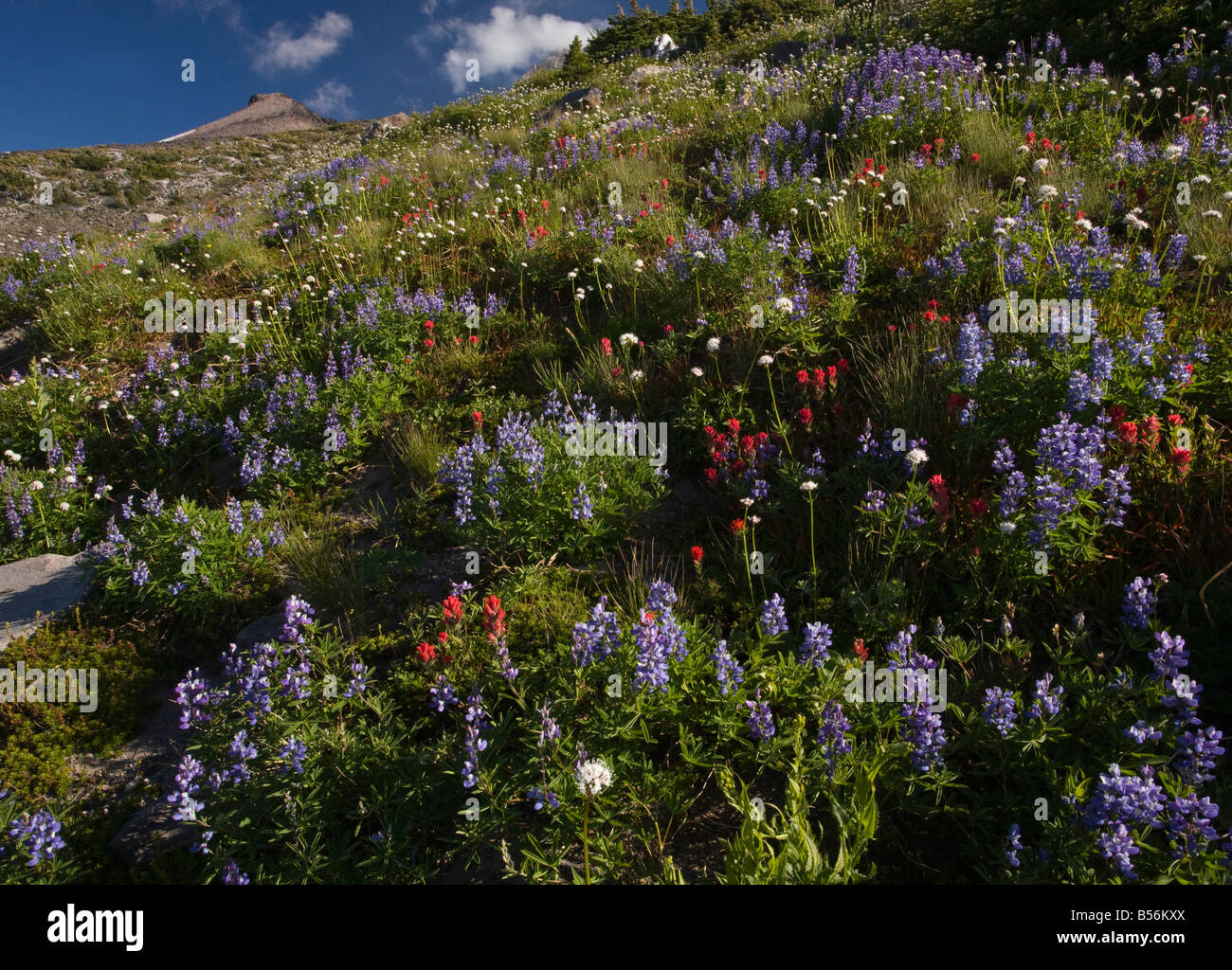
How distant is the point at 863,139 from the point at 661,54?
46.5ft

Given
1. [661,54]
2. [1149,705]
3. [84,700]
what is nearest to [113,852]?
[84,700]

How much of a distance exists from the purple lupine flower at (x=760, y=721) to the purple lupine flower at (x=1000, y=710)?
857mm

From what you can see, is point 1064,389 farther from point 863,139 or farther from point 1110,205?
point 863,139

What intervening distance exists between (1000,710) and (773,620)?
959mm

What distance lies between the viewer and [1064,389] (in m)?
3.50

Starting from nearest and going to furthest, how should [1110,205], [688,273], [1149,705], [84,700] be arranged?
[1149,705]
[84,700]
[1110,205]
[688,273]

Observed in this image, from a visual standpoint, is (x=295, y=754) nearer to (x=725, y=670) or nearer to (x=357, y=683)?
(x=357, y=683)

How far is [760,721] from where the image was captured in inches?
107

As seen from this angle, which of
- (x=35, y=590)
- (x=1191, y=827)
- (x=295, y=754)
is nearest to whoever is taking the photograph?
(x=1191, y=827)

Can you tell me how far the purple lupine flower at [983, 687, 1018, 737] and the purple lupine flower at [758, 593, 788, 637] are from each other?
87cm

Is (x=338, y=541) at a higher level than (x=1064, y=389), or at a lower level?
lower

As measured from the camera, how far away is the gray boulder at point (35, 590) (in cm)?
444

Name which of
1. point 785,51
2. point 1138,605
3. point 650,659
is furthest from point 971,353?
point 785,51
